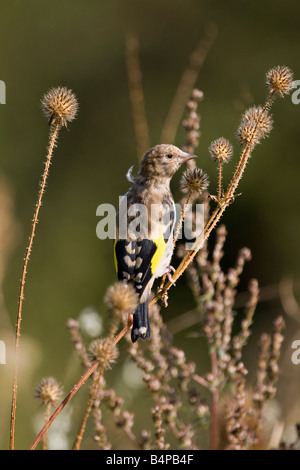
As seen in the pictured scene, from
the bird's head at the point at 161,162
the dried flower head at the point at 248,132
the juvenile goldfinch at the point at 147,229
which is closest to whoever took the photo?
the dried flower head at the point at 248,132

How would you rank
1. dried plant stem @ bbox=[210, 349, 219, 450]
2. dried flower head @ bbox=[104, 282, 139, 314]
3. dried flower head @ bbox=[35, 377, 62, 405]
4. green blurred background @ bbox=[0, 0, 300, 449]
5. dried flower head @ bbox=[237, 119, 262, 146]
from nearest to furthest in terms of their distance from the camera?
dried flower head @ bbox=[104, 282, 139, 314], dried flower head @ bbox=[35, 377, 62, 405], dried flower head @ bbox=[237, 119, 262, 146], dried plant stem @ bbox=[210, 349, 219, 450], green blurred background @ bbox=[0, 0, 300, 449]

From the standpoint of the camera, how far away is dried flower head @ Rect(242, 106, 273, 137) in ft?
6.10

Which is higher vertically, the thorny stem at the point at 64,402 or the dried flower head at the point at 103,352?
the dried flower head at the point at 103,352

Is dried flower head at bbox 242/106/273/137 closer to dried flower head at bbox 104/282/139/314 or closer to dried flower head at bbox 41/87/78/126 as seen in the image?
dried flower head at bbox 41/87/78/126

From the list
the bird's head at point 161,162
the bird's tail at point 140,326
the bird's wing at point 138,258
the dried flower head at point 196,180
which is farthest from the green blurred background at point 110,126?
the dried flower head at point 196,180

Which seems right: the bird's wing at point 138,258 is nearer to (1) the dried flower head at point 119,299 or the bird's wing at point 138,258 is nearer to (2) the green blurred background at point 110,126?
(1) the dried flower head at point 119,299

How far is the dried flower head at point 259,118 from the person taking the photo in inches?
73.2

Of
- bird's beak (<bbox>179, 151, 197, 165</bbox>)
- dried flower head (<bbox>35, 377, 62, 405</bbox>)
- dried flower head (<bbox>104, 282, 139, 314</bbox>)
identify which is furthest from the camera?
bird's beak (<bbox>179, 151, 197, 165</bbox>)

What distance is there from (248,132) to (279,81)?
164 millimetres

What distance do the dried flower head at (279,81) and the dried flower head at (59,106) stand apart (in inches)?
20.9

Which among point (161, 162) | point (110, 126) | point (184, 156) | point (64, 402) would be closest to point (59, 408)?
point (64, 402)

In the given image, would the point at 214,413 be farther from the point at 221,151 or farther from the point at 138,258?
the point at 221,151

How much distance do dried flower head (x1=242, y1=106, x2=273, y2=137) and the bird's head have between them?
3.04 ft

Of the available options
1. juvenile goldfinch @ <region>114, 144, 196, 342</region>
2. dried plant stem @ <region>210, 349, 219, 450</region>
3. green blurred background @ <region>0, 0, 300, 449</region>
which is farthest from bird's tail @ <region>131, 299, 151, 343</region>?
green blurred background @ <region>0, 0, 300, 449</region>
